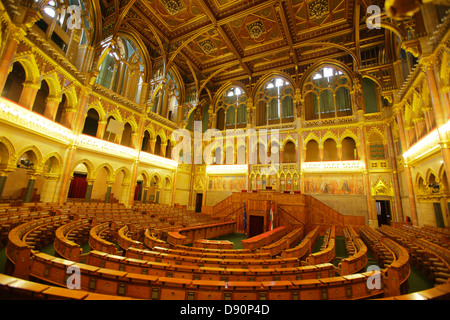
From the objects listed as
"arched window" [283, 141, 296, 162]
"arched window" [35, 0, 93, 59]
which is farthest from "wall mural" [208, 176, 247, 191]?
"arched window" [35, 0, 93, 59]

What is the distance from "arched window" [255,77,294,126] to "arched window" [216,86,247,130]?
1.59 meters

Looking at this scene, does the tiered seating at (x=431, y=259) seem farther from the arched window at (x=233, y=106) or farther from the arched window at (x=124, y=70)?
the arched window at (x=124, y=70)

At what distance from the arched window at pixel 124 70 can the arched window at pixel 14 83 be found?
4274mm

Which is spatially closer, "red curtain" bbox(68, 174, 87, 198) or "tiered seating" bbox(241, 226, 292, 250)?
"tiered seating" bbox(241, 226, 292, 250)

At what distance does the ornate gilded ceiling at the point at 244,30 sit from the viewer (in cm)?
1373

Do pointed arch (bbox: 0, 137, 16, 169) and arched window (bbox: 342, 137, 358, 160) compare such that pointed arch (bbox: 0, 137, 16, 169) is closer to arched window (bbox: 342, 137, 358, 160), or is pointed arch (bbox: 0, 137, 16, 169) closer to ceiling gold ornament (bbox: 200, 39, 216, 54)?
ceiling gold ornament (bbox: 200, 39, 216, 54)

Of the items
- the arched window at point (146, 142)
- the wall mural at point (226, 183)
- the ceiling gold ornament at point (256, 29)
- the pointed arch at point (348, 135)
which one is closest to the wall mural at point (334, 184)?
the pointed arch at point (348, 135)

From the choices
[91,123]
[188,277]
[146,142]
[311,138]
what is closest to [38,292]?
[188,277]

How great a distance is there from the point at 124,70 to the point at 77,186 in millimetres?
10884

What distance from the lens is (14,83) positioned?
11.3m

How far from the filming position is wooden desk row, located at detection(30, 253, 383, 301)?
2.78 m

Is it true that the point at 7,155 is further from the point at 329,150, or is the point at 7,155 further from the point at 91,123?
the point at 329,150

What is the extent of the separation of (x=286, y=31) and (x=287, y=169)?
35.0 ft

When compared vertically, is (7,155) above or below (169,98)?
below
